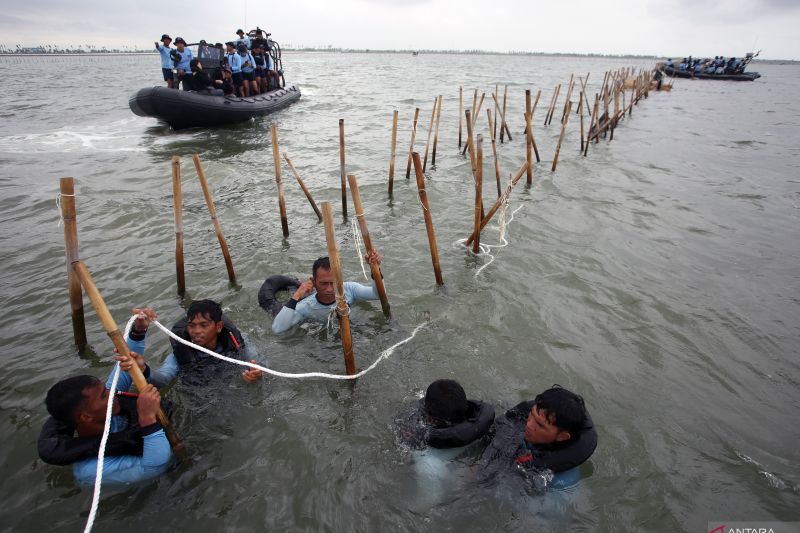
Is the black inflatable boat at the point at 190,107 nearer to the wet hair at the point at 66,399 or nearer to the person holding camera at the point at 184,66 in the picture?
the person holding camera at the point at 184,66

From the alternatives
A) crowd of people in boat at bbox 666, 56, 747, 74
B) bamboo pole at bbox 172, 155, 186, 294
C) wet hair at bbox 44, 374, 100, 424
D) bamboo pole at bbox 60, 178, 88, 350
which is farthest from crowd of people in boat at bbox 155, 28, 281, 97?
crowd of people in boat at bbox 666, 56, 747, 74

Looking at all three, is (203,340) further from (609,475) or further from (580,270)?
(580,270)

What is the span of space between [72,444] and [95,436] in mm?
142

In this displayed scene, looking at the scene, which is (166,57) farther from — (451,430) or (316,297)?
(451,430)

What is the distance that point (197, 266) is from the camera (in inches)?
285

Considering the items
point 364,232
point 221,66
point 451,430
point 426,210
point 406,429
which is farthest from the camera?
point 221,66

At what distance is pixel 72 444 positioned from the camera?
3035 millimetres

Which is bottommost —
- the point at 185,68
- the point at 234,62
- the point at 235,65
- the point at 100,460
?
the point at 100,460

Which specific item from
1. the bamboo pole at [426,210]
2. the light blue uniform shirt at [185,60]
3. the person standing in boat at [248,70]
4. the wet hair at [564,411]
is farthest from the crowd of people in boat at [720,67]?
the wet hair at [564,411]

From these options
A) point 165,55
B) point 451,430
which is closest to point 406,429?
point 451,430

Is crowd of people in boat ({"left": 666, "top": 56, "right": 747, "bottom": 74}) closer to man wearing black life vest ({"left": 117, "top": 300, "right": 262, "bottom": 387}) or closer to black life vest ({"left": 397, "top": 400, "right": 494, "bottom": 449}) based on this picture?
black life vest ({"left": 397, "top": 400, "right": 494, "bottom": 449})

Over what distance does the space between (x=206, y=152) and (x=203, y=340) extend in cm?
1289

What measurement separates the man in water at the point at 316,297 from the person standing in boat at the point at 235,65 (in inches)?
672

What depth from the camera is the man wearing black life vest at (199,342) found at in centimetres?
407
